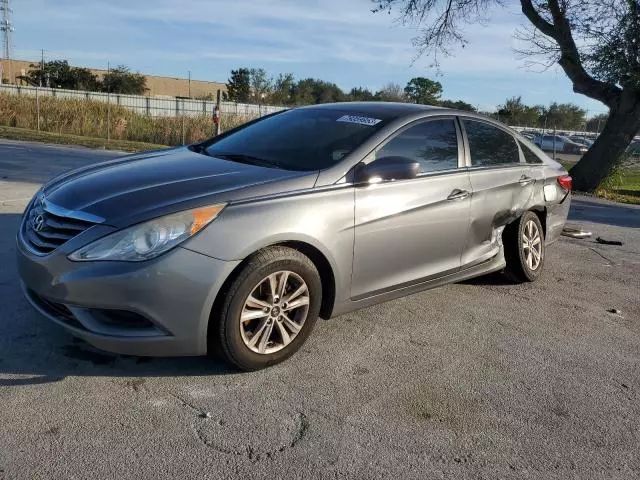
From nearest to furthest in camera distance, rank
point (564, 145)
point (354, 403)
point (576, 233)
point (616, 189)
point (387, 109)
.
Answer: point (354, 403), point (387, 109), point (576, 233), point (616, 189), point (564, 145)

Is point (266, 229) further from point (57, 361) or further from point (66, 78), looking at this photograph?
point (66, 78)

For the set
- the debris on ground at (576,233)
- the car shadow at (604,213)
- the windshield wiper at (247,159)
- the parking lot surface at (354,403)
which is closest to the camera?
the parking lot surface at (354,403)

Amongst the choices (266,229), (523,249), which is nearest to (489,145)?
(523,249)

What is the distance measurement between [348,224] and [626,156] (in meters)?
14.8

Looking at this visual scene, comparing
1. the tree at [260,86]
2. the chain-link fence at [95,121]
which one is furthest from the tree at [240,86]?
the chain-link fence at [95,121]

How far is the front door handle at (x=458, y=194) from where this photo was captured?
14.6ft

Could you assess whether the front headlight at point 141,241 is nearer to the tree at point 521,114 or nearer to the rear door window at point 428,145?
the rear door window at point 428,145

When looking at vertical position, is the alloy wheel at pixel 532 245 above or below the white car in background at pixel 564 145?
below

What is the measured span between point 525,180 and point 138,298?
3708 millimetres

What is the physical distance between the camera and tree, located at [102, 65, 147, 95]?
216ft

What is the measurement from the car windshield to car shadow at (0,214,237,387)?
1407 millimetres

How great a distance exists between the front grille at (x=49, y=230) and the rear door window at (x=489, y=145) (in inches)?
120

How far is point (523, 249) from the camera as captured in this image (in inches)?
211

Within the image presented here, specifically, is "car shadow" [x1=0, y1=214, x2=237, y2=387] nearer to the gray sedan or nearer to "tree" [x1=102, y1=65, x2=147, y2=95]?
the gray sedan
